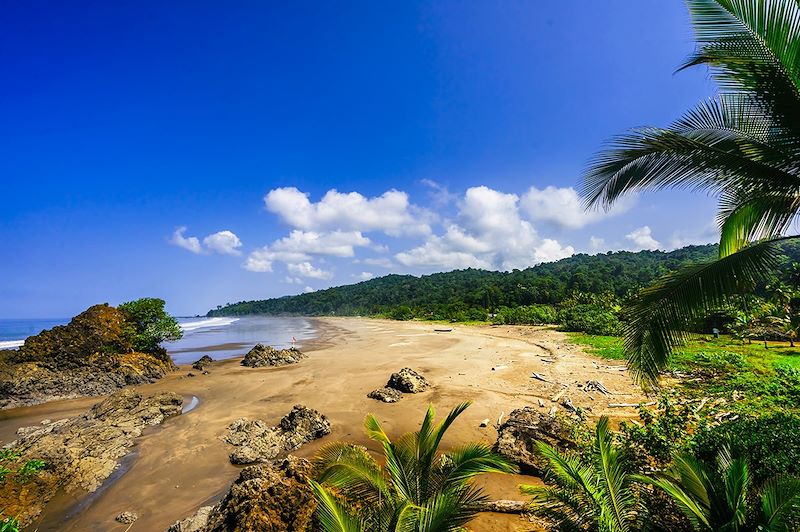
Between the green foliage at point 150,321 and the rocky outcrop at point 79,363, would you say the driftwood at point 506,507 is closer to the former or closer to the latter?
the rocky outcrop at point 79,363

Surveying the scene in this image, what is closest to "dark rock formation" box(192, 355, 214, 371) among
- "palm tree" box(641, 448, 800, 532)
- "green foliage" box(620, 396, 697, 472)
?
"green foliage" box(620, 396, 697, 472)

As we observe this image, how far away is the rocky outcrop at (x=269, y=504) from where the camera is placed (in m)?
4.47

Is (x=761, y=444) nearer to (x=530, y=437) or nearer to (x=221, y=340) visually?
(x=530, y=437)

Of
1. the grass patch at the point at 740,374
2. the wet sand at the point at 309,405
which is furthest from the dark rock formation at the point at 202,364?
the grass patch at the point at 740,374

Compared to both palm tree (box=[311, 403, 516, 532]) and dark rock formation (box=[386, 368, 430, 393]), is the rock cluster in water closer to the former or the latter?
dark rock formation (box=[386, 368, 430, 393])

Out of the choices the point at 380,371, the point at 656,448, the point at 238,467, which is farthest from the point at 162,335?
the point at 656,448

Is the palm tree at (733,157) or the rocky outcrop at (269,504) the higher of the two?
the palm tree at (733,157)

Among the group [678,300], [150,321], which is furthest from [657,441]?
[150,321]

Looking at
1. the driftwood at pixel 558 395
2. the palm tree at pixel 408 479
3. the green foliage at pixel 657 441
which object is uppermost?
the palm tree at pixel 408 479

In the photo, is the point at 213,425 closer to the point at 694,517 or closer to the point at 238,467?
the point at 238,467

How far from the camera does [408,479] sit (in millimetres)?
4590

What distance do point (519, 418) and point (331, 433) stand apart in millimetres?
5668

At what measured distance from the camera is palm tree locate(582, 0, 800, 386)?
4465 millimetres

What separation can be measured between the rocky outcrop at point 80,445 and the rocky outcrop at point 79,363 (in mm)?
5242
